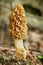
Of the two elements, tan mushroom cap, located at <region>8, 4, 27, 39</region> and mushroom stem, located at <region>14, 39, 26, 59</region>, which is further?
mushroom stem, located at <region>14, 39, 26, 59</region>

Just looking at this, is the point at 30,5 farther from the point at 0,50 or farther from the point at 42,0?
the point at 0,50

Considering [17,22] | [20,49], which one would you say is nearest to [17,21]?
[17,22]

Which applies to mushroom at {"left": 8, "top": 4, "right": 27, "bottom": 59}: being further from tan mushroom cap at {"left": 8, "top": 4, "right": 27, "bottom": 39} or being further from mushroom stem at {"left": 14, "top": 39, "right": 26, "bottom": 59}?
mushroom stem at {"left": 14, "top": 39, "right": 26, "bottom": 59}

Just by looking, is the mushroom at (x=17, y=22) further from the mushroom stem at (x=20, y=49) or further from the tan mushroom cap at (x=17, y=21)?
the mushroom stem at (x=20, y=49)

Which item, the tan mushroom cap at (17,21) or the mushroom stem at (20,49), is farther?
the mushroom stem at (20,49)

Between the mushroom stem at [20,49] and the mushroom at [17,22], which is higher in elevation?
the mushroom at [17,22]

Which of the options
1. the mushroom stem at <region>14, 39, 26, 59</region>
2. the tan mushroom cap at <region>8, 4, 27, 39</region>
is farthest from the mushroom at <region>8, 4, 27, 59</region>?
the mushroom stem at <region>14, 39, 26, 59</region>

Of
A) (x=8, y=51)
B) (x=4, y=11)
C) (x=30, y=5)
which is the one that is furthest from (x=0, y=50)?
(x=30, y=5)

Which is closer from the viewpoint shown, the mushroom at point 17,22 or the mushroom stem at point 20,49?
the mushroom at point 17,22

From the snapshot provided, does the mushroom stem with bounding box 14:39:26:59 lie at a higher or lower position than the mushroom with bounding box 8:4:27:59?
lower

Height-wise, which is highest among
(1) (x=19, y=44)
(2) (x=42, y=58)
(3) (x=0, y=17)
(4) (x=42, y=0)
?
(4) (x=42, y=0)

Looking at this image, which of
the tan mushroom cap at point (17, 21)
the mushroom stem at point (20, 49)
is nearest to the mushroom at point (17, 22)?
the tan mushroom cap at point (17, 21)
